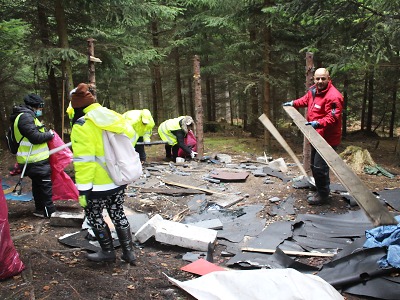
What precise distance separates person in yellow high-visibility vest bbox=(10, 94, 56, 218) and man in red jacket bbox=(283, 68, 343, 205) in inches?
180

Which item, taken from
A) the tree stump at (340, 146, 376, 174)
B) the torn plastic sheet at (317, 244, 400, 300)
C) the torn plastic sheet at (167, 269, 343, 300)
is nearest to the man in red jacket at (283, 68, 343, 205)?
the torn plastic sheet at (317, 244, 400, 300)

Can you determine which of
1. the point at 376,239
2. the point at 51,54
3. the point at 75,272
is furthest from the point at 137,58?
the point at 376,239

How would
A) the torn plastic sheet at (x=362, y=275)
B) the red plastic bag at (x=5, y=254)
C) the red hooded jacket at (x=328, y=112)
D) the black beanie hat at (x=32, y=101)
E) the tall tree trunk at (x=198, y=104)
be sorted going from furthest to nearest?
the tall tree trunk at (x=198, y=104) → the black beanie hat at (x=32, y=101) → the red hooded jacket at (x=328, y=112) → the red plastic bag at (x=5, y=254) → the torn plastic sheet at (x=362, y=275)

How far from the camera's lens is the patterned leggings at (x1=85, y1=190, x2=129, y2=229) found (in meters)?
3.82

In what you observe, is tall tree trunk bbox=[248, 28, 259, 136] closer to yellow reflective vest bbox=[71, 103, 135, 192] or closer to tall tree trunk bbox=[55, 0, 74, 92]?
tall tree trunk bbox=[55, 0, 74, 92]

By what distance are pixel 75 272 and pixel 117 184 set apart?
1111 mm

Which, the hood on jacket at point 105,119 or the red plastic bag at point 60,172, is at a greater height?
the hood on jacket at point 105,119

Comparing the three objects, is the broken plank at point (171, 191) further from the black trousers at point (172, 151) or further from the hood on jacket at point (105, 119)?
the black trousers at point (172, 151)

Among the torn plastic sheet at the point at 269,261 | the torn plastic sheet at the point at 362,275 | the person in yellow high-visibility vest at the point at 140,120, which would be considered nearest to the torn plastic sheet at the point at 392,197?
the torn plastic sheet at the point at 362,275

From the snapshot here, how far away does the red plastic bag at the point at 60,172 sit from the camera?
588 centimetres

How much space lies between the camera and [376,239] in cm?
371

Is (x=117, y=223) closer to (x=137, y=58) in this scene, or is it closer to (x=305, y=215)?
(x=305, y=215)

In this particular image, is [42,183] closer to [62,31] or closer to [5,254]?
[5,254]

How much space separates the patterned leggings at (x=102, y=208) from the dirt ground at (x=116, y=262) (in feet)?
1.80
